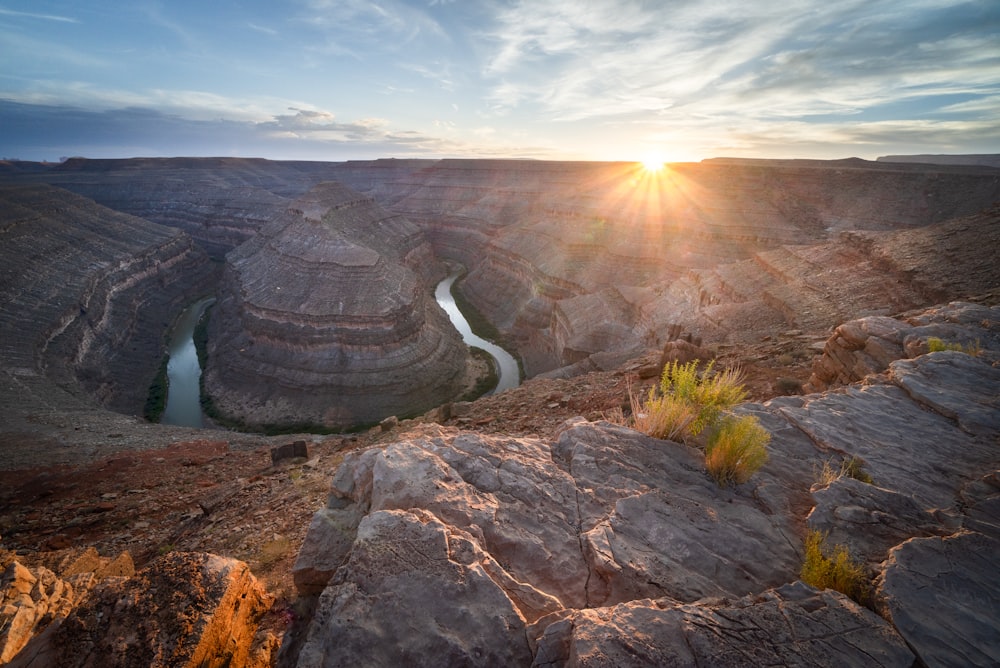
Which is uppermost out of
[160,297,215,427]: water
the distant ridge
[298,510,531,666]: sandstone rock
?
the distant ridge

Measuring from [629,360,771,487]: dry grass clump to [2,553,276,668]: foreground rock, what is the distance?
4.48m

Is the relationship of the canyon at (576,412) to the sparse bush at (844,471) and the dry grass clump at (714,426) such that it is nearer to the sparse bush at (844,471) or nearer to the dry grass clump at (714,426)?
the sparse bush at (844,471)

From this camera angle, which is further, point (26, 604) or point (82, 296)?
point (82, 296)

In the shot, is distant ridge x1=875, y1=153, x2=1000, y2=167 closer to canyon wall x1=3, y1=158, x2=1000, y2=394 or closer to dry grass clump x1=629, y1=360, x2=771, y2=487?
canyon wall x1=3, y1=158, x2=1000, y2=394

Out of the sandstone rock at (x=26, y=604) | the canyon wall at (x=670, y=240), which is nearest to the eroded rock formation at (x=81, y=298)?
the sandstone rock at (x=26, y=604)

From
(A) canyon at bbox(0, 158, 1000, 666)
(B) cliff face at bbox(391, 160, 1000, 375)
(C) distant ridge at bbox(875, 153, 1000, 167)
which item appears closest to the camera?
(A) canyon at bbox(0, 158, 1000, 666)

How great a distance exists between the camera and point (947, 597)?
120 inches

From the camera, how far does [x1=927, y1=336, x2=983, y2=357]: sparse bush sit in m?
6.86

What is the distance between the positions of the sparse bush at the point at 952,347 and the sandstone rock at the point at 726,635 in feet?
21.0

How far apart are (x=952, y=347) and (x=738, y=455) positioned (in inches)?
218

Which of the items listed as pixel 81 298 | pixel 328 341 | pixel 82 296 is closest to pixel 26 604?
pixel 328 341

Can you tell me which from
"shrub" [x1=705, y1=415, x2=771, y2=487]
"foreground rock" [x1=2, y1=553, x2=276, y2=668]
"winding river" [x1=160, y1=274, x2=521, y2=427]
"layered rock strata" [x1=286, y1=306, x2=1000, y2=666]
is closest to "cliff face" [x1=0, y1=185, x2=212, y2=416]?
"winding river" [x1=160, y1=274, x2=521, y2=427]

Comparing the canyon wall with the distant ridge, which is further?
the distant ridge

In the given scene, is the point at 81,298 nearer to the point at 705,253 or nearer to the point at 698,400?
the point at 698,400
